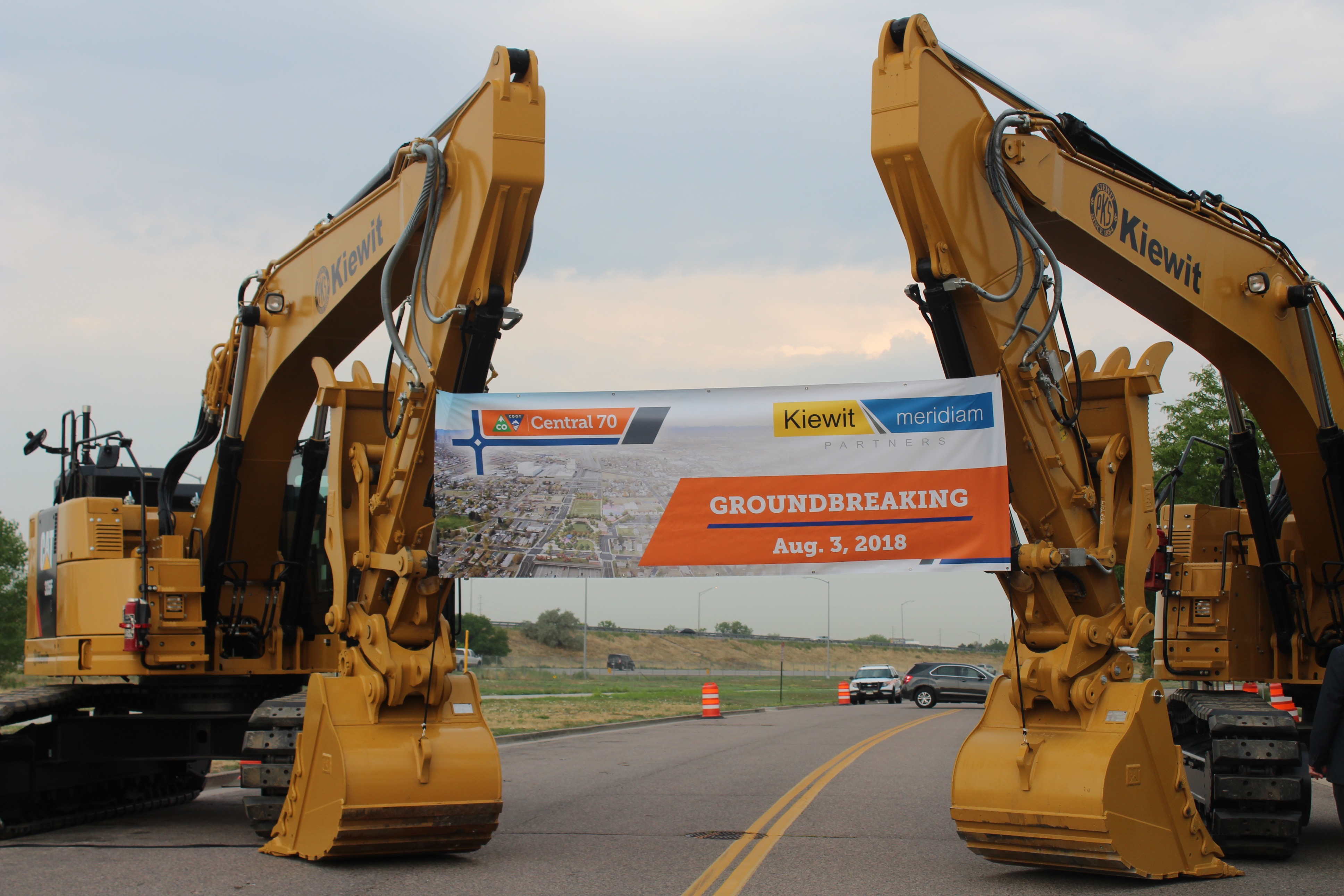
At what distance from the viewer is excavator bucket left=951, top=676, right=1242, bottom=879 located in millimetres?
7645

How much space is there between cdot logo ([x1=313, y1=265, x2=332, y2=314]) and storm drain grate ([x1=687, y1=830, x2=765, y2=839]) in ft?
18.0

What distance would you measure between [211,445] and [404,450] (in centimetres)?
366

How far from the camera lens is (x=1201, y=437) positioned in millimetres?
39031

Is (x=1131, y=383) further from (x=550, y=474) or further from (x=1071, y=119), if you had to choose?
(x=550, y=474)

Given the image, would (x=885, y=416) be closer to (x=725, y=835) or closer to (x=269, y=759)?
(x=725, y=835)

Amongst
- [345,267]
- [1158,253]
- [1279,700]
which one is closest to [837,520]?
[1158,253]

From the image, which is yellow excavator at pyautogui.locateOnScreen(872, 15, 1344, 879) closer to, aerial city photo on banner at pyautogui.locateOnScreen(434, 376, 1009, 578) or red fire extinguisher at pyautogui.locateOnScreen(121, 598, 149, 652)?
aerial city photo on banner at pyautogui.locateOnScreen(434, 376, 1009, 578)

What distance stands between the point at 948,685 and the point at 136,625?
3328cm

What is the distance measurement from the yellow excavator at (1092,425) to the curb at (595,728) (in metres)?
9.80

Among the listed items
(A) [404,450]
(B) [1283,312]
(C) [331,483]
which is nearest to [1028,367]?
(B) [1283,312]

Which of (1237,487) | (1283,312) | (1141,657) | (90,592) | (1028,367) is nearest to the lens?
(1028,367)

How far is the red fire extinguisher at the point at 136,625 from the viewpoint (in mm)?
10859

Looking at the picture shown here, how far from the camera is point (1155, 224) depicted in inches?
383

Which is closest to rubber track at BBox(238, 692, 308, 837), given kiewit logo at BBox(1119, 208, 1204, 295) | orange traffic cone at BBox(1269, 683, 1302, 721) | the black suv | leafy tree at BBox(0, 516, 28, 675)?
kiewit logo at BBox(1119, 208, 1204, 295)
